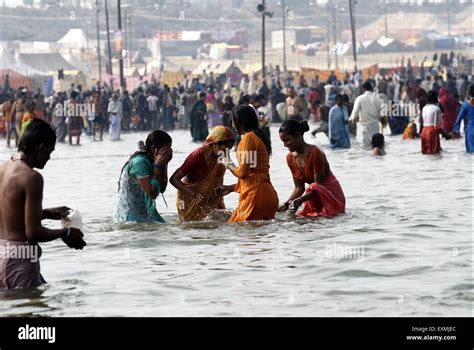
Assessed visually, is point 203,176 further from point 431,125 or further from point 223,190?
point 431,125

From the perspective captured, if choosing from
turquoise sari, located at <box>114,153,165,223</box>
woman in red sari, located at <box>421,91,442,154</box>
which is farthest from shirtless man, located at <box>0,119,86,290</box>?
woman in red sari, located at <box>421,91,442,154</box>

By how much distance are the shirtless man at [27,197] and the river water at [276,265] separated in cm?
51

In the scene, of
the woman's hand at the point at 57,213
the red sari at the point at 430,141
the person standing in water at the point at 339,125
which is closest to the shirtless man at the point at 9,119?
the person standing in water at the point at 339,125

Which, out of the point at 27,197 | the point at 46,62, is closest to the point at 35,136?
the point at 27,197

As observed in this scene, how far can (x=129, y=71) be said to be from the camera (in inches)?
3733

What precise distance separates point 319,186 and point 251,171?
3.27ft

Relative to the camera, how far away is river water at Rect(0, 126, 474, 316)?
8.59 meters

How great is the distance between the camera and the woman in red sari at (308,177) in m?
12.2

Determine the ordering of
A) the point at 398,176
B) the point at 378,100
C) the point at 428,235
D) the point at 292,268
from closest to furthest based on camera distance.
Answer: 1. the point at 292,268
2. the point at 428,235
3. the point at 398,176
4. the point at 378,100

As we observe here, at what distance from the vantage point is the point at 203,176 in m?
12.4

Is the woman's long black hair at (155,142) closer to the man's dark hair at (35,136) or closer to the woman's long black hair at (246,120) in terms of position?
the woman's long black hair at (246,120)

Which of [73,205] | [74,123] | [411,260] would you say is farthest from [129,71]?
[411,260]
